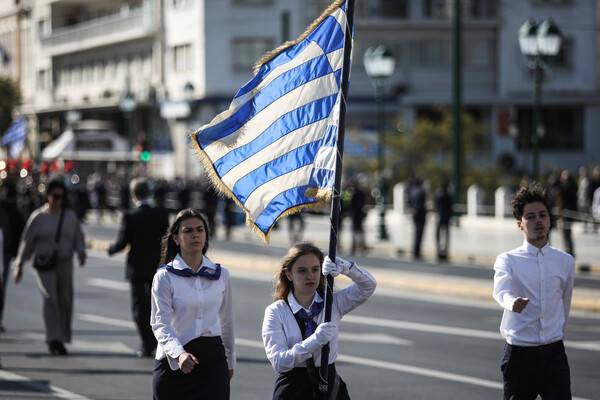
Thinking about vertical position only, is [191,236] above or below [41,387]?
above

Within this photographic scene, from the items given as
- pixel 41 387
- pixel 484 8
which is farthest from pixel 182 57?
pixel 41 387

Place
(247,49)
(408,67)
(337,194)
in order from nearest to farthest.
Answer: (337,194), (247,49), (408,67)

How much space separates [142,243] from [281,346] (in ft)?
20.1

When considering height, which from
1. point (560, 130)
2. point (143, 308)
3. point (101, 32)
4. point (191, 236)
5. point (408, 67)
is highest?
point (101, 32)

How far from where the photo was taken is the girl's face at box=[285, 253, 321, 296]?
6227 mm

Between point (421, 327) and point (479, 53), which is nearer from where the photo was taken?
point (421, 327)

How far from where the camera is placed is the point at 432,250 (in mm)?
28125

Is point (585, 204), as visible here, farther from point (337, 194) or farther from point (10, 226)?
point (337, 194)

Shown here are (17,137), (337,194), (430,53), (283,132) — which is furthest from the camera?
(430,53)

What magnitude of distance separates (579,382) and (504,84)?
49.7 metres

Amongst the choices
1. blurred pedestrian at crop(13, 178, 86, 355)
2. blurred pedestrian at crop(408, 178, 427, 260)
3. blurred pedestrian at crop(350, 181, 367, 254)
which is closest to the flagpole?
blurred pedestrian at crop(13, 178, 86, 355)

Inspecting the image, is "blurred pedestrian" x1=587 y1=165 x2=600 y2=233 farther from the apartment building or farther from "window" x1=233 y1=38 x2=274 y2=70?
"window" x1=233 y1=38 x2=274 y2=70

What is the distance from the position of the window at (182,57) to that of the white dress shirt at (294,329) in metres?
54.6

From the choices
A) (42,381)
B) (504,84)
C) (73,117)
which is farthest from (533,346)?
(504,84)
